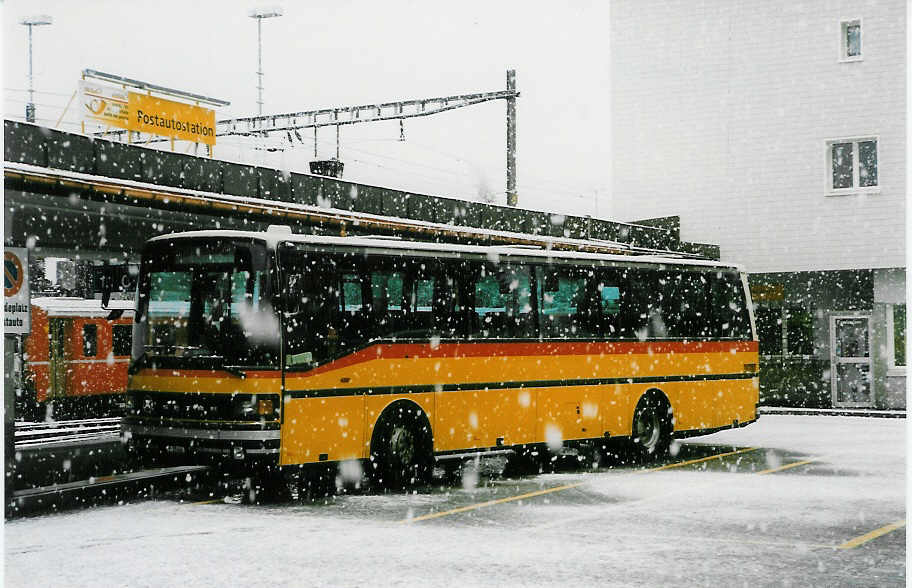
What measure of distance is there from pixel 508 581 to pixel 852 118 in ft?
82.6

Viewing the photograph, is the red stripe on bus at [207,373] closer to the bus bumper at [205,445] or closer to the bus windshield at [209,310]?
the bus windshield at [209,310]

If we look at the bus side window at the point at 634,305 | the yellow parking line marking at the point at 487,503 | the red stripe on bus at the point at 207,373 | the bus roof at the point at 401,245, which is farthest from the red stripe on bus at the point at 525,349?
the yellow parking line marking at the point at 487,503

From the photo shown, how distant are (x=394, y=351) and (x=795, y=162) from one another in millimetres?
20098

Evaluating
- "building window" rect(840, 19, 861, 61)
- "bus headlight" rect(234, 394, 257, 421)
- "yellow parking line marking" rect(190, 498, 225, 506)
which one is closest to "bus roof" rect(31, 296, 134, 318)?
"yellow parking line marking" rect(190, 498, 225, 506)

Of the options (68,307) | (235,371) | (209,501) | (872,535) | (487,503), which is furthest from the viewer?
(68,307)

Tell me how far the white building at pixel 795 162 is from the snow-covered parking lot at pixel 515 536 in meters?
15.5

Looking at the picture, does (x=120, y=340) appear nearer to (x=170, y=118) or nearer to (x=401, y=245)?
(x=170, y=118)

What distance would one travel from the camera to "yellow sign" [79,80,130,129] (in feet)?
81.1

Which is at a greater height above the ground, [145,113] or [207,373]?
[145,113]

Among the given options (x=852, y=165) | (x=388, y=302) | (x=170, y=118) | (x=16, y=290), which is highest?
(x=170, y=118)

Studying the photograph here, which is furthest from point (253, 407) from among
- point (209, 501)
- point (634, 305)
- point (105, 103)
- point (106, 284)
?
point (105, 103)

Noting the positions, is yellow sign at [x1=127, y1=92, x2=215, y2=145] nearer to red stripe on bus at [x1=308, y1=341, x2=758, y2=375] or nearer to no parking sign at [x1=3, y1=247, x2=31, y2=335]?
red stripe on bus at [x1=308, y1=341, x2=758, y2=375]

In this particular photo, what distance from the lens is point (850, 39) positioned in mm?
30875

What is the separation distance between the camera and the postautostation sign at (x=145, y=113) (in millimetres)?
24822
